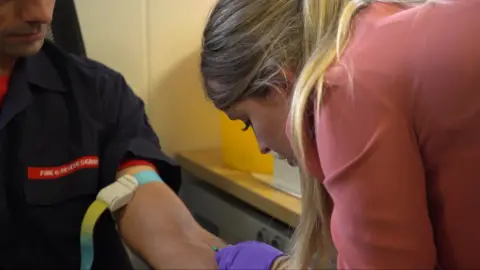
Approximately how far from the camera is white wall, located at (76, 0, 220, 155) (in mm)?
1512

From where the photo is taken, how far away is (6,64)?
4.09 feet

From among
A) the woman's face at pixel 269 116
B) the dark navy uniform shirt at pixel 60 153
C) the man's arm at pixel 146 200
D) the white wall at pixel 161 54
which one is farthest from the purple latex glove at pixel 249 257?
the white wall at pixel 161 54

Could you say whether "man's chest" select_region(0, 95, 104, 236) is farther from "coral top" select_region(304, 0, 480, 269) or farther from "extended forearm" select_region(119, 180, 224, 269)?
"coral top" select_region(304, 0, 480, 269)

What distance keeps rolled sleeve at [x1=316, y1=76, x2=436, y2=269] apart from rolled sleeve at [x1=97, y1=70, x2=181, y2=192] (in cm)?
69

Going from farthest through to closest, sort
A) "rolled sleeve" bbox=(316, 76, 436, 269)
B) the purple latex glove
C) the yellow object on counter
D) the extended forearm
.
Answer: the yellow object on counter < the extended forearm < the purple latex glove < "rolled sleeve" bbox=(316, 76, 436, 269)

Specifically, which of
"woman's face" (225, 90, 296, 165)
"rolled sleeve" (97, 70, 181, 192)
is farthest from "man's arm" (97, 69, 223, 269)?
"woman's face" (225, 90, 296, 165)

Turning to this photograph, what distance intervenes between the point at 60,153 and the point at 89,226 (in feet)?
0.44

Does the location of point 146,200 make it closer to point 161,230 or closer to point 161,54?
point 161,230

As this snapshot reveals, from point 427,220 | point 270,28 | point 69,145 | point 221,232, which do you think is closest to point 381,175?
point 427,220

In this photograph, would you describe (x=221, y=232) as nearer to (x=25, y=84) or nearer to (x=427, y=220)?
(x=25, y=84)

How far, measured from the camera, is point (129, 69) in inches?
61.6

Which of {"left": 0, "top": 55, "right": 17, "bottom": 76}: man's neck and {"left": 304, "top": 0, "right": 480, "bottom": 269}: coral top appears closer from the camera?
{"left": 304, "top": 0, "right": 480, "bottom": 269}: coral top

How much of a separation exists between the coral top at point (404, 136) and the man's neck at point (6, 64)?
0.74 metres

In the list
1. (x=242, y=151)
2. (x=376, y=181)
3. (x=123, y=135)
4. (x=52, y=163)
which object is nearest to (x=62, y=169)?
(x=52, y=163)
